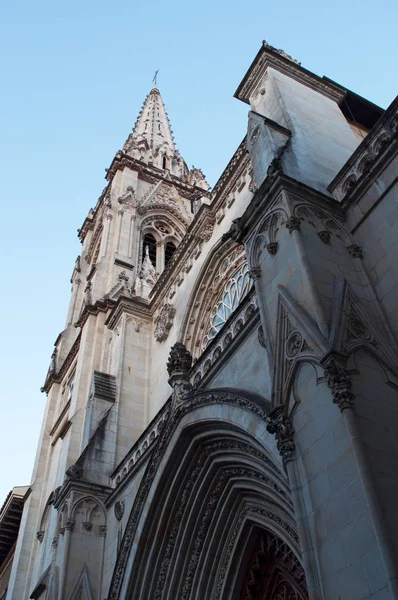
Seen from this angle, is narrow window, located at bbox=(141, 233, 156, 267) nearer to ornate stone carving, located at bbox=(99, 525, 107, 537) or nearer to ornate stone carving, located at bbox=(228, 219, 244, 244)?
ornate stone carving, located at bbox=(99, 525, 107, 537)

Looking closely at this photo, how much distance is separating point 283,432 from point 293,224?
9.42ft

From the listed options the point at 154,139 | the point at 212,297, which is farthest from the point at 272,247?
the point at 154,139

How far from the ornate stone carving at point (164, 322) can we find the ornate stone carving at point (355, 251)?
9131 millimetres

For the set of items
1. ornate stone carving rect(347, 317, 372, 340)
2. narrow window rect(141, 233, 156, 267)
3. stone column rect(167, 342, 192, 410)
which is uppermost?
narrow window rect(141, 233, 156, 267)

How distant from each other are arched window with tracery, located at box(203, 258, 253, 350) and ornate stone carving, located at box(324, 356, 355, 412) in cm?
780

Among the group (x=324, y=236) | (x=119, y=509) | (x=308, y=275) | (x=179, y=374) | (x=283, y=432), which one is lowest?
(x=283, y=432)

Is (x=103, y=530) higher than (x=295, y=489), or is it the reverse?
(x=103, y=530)

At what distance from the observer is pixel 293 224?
8.36m

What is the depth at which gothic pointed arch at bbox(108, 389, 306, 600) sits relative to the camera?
952 centimetres

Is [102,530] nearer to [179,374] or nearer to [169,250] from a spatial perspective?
[179,374]

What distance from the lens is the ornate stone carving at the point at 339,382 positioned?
618cm

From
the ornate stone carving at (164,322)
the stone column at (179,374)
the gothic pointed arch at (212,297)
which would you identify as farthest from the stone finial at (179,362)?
the ornate stone carving at (164,322)

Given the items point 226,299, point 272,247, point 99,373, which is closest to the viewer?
point 272,247

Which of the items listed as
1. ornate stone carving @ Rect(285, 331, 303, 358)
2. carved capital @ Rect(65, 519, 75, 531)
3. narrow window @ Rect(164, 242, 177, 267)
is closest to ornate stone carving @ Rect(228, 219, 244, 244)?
ornate stone carving @ Rect(285, 331, 303, 358)
